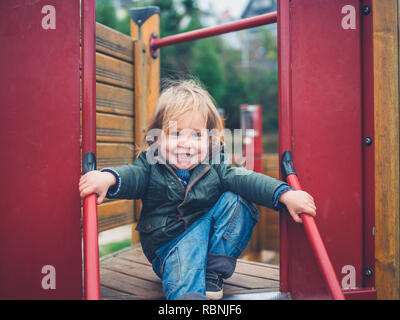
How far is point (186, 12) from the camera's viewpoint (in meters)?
15.8

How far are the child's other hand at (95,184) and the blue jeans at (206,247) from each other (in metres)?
0.37

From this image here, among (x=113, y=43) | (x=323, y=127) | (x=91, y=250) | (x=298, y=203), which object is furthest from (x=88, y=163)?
(x=113, y=43)

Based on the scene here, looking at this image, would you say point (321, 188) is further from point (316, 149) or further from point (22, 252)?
point (22, 252)

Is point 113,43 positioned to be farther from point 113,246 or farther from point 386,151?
point 113,246

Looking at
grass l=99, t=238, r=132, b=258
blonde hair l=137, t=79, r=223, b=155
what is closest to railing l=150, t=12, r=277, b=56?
blonde hair l=137, t=79, r=223, b=155

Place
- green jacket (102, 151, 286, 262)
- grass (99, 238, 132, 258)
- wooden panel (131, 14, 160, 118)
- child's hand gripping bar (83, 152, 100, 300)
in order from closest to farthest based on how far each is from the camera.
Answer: child's hand gripping bar (83, 152, 100, 300)
green jacket (102, 151, 286, 262)
wooden panel (131, 14, 160, 118)
grass (99, 238, 132, 258)

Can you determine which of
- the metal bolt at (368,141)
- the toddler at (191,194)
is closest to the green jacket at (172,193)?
the toddler at (191,194)

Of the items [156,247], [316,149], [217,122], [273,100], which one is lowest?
[156,247]

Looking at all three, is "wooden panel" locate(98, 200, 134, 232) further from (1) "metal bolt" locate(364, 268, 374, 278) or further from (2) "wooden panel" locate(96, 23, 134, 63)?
(1) "metal bolt" locate(364, 268, 374, 278)

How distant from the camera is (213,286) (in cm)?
141

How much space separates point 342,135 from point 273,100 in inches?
751

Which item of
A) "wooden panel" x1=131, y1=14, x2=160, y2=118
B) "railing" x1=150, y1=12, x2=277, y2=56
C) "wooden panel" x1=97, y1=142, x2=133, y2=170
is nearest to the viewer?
"railing" x1=150, y1=12, x2=277, y2=56

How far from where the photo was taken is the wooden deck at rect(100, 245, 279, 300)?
1546mm
